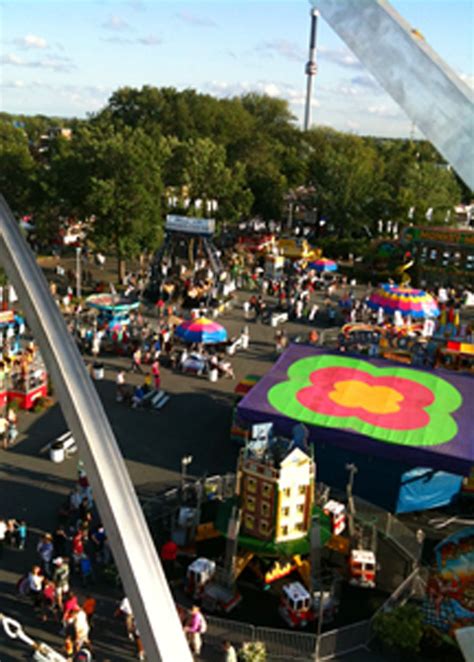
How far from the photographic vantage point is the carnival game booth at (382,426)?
17453mm

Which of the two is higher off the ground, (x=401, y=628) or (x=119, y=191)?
(x=119, y=191)

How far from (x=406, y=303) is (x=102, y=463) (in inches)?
1168

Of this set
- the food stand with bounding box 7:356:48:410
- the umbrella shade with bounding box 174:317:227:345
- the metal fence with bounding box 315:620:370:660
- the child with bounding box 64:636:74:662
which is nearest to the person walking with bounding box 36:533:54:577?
the child with bounding box 64:636:74:662

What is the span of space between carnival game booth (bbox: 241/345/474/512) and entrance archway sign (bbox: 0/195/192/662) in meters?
12.9

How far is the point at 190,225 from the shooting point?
4028 centimetres

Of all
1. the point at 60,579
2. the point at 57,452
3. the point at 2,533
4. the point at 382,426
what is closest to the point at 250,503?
the point at 60,579

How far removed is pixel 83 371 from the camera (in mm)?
5730

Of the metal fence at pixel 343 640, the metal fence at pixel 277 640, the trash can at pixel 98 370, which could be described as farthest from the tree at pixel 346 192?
the metal fence at pixel 277 640

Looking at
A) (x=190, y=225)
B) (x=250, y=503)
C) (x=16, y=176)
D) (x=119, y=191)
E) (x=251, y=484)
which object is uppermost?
(x=16, y=176)

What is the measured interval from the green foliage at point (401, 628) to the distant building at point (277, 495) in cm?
258

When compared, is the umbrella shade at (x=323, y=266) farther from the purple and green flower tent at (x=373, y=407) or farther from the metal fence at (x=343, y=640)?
the metal fence at (x=343, y=640)

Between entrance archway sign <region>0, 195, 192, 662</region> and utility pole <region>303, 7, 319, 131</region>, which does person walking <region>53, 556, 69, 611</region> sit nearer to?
entrance archway sign <region>0, 195, 192, 662</region>

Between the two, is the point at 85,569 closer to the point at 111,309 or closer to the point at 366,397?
the point at 366,397

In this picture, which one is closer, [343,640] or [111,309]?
[343,640]
